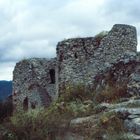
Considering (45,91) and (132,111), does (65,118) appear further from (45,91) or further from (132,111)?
(45,91)

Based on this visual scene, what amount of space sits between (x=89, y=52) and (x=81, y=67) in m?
0.91

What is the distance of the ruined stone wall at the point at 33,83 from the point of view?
36.1 metres

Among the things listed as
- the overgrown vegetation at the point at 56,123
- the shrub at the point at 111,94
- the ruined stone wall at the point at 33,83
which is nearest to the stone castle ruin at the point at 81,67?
the ruined stone wall at the point at 33,83

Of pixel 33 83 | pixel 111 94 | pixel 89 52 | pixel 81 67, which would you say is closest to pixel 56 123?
pixel 111 94

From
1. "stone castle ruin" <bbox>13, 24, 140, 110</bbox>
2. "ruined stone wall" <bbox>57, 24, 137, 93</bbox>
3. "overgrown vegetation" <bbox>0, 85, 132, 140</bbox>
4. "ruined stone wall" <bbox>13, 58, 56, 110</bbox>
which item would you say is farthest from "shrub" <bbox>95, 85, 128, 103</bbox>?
"ruined stone wall" <bbox>13, 58, 56, 110</bbox>

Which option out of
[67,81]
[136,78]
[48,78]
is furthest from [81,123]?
[48,78]

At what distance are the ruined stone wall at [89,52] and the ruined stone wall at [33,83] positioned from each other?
7.41 metres

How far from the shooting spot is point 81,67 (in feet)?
93.7

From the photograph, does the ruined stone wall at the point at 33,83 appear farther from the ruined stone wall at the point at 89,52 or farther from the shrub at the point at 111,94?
the shrub at the point at 111,94

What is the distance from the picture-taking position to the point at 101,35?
2845cm

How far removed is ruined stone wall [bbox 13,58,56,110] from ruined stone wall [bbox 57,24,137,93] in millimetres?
Result: 7411

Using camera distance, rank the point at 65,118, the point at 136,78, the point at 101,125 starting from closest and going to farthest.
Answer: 1. the point at 101,125
2. the point at 65,118
3. the point at 136,78

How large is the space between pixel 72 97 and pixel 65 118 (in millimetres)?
3346

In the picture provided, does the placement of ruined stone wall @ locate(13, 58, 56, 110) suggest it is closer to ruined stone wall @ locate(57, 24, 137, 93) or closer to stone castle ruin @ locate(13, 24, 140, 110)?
stone castle ruin @ locate(13, 24, 140, 110)
